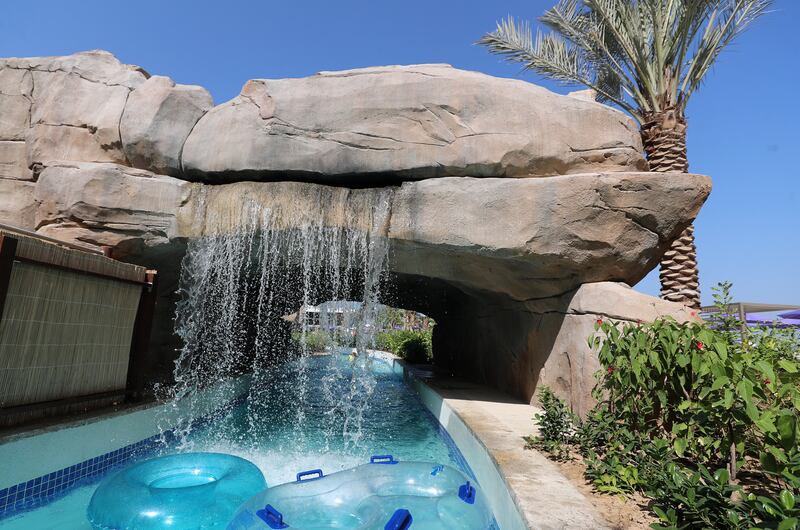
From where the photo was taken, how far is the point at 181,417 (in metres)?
6.59

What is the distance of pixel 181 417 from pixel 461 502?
5087 millimetres

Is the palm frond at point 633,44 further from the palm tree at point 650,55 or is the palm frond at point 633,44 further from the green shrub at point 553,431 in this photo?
the green shrub at point 553,431

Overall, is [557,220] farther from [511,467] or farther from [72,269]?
[72,269]

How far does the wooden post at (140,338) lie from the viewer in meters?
6.15

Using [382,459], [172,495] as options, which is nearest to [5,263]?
[172,495]

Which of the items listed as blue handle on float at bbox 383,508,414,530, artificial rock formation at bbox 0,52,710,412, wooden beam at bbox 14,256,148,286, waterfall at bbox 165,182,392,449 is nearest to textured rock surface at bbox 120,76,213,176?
artificial rock formation at bbox 0,52,710,412

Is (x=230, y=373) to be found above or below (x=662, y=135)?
below

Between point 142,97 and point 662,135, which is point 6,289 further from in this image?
point 662,135

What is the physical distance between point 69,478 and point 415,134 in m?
5.49

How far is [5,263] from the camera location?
13.7 ft

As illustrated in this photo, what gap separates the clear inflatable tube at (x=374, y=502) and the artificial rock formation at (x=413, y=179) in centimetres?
298

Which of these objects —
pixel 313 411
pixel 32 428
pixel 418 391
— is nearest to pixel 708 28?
pixel 418 391

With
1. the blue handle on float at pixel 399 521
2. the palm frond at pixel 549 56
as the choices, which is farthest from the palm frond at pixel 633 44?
the blue handle on float at pixel 399 521

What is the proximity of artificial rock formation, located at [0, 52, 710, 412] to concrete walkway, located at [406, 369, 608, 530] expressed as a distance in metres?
0.87
